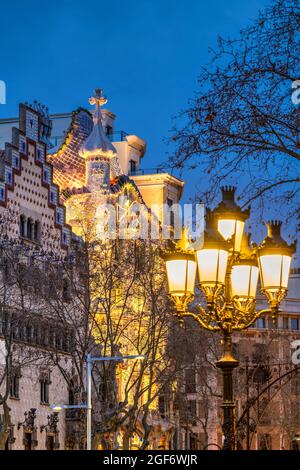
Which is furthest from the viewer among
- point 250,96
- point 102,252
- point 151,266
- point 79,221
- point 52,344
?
point 79,221

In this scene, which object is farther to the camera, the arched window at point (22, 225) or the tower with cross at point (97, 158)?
the tower with cross at point (97, 158)

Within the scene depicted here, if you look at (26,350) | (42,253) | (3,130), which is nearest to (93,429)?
(26,350)

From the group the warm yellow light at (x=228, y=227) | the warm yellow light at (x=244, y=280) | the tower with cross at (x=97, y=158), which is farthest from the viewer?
the tower with cross at (x=97, y=158)

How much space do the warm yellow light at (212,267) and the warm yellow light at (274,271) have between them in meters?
0.60

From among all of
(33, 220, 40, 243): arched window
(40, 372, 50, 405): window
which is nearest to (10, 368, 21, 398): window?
(40, 372, 50, 405): window

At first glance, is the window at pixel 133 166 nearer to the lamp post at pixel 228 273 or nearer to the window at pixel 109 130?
the window at pixel 109 130

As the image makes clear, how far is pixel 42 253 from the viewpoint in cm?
4706

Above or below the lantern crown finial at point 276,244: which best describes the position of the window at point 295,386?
above

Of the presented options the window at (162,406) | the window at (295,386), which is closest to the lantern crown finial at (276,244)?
the window at (162,406)

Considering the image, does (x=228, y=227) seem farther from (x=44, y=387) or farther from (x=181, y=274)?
(x=44, y=387)

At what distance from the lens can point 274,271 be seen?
1555 cm

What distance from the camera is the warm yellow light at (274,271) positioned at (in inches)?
608
